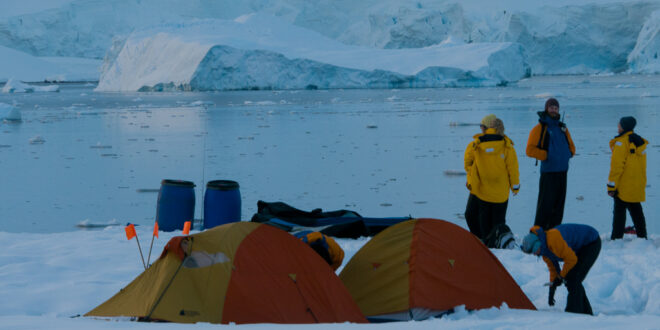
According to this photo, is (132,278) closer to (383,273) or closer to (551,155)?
(383,273)

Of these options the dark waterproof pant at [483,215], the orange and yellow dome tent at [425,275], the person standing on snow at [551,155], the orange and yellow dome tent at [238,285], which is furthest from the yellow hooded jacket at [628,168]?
the orange and yellow dome tent at [238,285]

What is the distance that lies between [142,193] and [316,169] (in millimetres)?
2720

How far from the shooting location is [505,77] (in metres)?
47.6

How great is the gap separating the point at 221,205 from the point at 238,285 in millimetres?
2652

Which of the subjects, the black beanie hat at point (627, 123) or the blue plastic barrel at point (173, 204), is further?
the blue plastic barrel at point (173, 204)

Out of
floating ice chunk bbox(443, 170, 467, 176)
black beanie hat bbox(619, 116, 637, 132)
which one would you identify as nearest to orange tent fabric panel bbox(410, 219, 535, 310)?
black beanie hat bbox(619, 116, 637, 132)

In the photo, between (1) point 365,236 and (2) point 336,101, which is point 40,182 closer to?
(1) point 365,236

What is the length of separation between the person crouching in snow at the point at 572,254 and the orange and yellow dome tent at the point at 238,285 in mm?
1122

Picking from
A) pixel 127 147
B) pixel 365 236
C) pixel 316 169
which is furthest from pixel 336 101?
pixel 365 236

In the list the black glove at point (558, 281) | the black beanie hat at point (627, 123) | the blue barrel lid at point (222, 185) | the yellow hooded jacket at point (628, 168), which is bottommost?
the black glove at point (558, 281)

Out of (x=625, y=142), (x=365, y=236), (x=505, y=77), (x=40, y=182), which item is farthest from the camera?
(x=505, y=77)

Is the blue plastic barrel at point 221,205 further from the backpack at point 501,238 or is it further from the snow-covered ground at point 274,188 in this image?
the backpack at point 501,238

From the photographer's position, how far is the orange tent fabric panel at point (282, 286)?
12.8ft

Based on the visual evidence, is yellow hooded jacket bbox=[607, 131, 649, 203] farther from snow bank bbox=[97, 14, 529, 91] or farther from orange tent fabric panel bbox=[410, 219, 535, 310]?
snow bank bbox=[97, 14, 529, 91]
